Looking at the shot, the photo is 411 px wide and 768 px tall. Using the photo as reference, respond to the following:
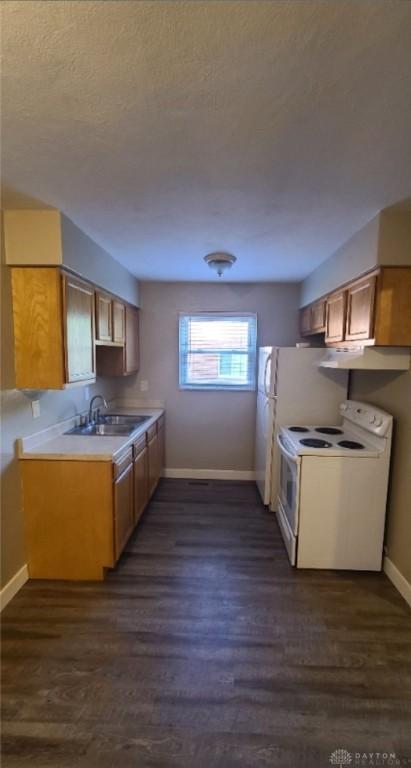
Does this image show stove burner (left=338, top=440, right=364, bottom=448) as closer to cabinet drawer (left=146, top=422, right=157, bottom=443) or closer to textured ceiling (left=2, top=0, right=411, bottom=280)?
textured ceiling (left=2, top=0, right=411, bottom=280)

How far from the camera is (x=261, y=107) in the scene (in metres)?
1.14

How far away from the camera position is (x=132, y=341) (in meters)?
3.74

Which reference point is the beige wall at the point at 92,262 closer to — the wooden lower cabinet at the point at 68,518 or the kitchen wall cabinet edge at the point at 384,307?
the wooden lower cabinet at the point at 68,518

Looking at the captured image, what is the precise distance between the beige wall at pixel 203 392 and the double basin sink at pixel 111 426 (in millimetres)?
737

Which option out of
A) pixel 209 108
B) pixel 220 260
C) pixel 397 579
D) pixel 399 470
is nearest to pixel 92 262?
pixel 220 260

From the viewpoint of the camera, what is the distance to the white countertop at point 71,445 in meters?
2.20

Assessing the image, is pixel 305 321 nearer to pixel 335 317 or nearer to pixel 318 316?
pixel 318 316

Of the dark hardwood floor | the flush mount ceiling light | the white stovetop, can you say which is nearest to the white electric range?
the white stovetop

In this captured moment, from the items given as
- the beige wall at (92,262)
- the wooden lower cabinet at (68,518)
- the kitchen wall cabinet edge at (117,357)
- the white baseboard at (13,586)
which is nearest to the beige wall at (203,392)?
the kitchen wall cabinet edge at (117,357)

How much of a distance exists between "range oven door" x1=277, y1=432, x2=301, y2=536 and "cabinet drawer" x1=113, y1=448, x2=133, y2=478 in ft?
4.04

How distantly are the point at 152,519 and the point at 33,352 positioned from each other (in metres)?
1.88

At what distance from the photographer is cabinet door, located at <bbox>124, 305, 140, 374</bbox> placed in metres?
3.54

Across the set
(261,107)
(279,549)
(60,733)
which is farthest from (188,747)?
(261,107)

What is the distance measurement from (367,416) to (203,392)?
6.54 feet
